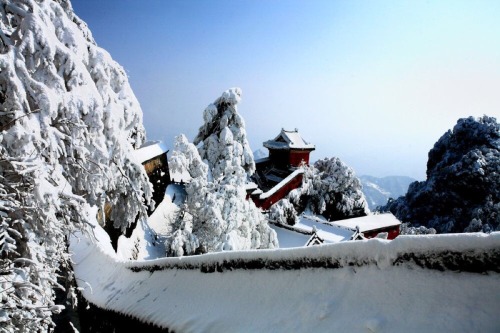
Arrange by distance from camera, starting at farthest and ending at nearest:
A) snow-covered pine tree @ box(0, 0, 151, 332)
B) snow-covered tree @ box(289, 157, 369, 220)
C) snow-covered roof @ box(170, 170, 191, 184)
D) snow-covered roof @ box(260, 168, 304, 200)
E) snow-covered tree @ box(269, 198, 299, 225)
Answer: snow-covered tree @ box(289, 157, 369, 220)
snow-covered roof @ box(260, 168, 304, 200)
snow-covered roof @ box(170, 170, 191, 184)
snow-covered tree @ box(269, 198, 299, 225)
snow-covered pine tree @ box(0, 0, 151, 332)

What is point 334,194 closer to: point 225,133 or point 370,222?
point 370,222

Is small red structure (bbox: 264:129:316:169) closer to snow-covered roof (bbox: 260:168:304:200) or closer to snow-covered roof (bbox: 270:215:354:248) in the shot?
snow-covered roof (bbox: 260:168:304:200)

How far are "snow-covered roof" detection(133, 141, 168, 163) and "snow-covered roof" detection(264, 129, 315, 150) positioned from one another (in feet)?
49.7

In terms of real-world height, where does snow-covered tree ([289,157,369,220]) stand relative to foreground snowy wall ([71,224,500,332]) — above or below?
below

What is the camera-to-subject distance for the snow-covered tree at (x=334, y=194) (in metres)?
30.0

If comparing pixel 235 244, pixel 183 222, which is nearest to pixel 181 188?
pixel 183 222

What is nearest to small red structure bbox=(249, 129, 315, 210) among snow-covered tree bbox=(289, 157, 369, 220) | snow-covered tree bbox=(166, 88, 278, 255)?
snow-covered tree bbox=(289, 157, 369, 220)

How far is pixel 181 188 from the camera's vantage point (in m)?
23.3

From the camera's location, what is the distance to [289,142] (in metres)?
33.8

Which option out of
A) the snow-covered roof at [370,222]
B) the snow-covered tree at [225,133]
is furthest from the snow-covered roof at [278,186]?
the snow-covered roof at [370,222]

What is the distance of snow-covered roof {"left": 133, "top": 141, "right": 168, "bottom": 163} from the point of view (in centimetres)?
1761

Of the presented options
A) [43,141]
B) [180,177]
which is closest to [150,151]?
[180,177]

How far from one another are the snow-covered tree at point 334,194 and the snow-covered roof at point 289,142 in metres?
3.60

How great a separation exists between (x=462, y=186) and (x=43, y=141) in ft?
164
